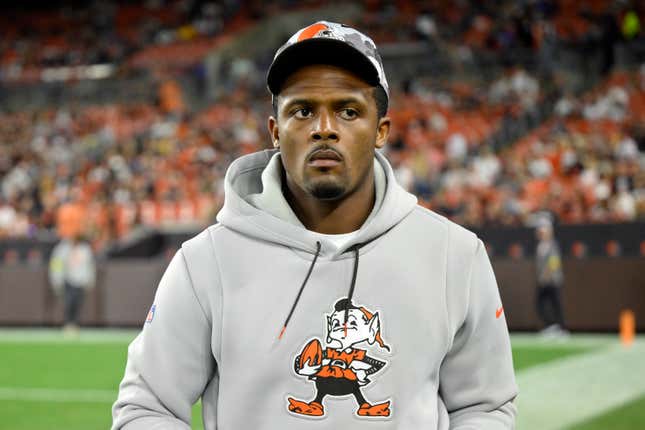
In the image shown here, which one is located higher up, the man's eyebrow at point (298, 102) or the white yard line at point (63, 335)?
the man's eyebrow at point (298, 102)

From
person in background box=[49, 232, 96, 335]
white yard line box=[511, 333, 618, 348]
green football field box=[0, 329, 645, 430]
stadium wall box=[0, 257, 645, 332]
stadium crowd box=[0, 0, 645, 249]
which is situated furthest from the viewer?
stadium crowd box=[0, 0, 645, 249]

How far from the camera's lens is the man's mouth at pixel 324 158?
213 cm

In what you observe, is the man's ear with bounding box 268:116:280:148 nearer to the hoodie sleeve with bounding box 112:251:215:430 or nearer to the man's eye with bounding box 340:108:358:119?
the man's eye with bounding box 340:108:358:119

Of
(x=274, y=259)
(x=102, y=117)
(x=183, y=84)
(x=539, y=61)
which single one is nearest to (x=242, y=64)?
(x=183, y=84)

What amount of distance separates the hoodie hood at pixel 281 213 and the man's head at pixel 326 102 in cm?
12

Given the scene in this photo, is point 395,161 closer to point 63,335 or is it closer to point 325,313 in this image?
point 63,335

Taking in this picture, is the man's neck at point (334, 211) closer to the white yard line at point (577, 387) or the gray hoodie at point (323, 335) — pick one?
the gray hoodie at point (323, 335)

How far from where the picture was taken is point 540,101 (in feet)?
70.0

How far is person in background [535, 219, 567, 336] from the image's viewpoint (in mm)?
13891

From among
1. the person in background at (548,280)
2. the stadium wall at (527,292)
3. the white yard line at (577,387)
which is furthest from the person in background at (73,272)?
the white yard line at (577,387)

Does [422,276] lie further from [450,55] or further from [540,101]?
[450,55]

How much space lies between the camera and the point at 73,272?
1558cm

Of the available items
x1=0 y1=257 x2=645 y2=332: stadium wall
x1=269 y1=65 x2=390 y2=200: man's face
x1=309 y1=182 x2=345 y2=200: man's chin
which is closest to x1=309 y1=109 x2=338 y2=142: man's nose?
x1=269 y1=65 x2=390 y2=200: man's face

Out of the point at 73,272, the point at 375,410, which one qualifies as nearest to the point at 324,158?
the point at 375,410
